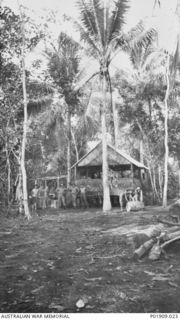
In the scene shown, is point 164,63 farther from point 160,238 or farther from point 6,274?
point 6,274

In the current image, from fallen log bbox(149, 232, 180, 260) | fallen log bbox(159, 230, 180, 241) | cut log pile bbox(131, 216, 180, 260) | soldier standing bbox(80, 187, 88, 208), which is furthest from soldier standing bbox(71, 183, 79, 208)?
fallen log bbox(149, 232, 180, 260)

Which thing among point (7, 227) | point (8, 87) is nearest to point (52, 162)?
point (8, 87)

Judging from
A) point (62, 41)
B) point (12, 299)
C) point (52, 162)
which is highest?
point (62, 41)

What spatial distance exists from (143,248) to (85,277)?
1524 mm

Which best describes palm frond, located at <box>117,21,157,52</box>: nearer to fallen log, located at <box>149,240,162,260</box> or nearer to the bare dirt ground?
the bare dirt ground

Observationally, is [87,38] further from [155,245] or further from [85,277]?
[85,277]

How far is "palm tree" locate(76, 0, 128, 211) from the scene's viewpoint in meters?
15.0

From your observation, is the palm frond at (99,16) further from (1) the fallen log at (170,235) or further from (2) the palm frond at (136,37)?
(1) the fallen log at (170,235)

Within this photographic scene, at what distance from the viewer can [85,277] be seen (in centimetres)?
482

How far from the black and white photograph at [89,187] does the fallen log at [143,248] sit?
2 centimetres

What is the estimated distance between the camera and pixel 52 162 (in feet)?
112

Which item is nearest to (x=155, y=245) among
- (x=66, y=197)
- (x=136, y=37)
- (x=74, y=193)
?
(x=136, y=37)

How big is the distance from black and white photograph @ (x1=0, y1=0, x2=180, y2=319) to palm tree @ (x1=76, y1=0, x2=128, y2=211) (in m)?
0.05

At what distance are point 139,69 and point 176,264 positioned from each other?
20.4m
